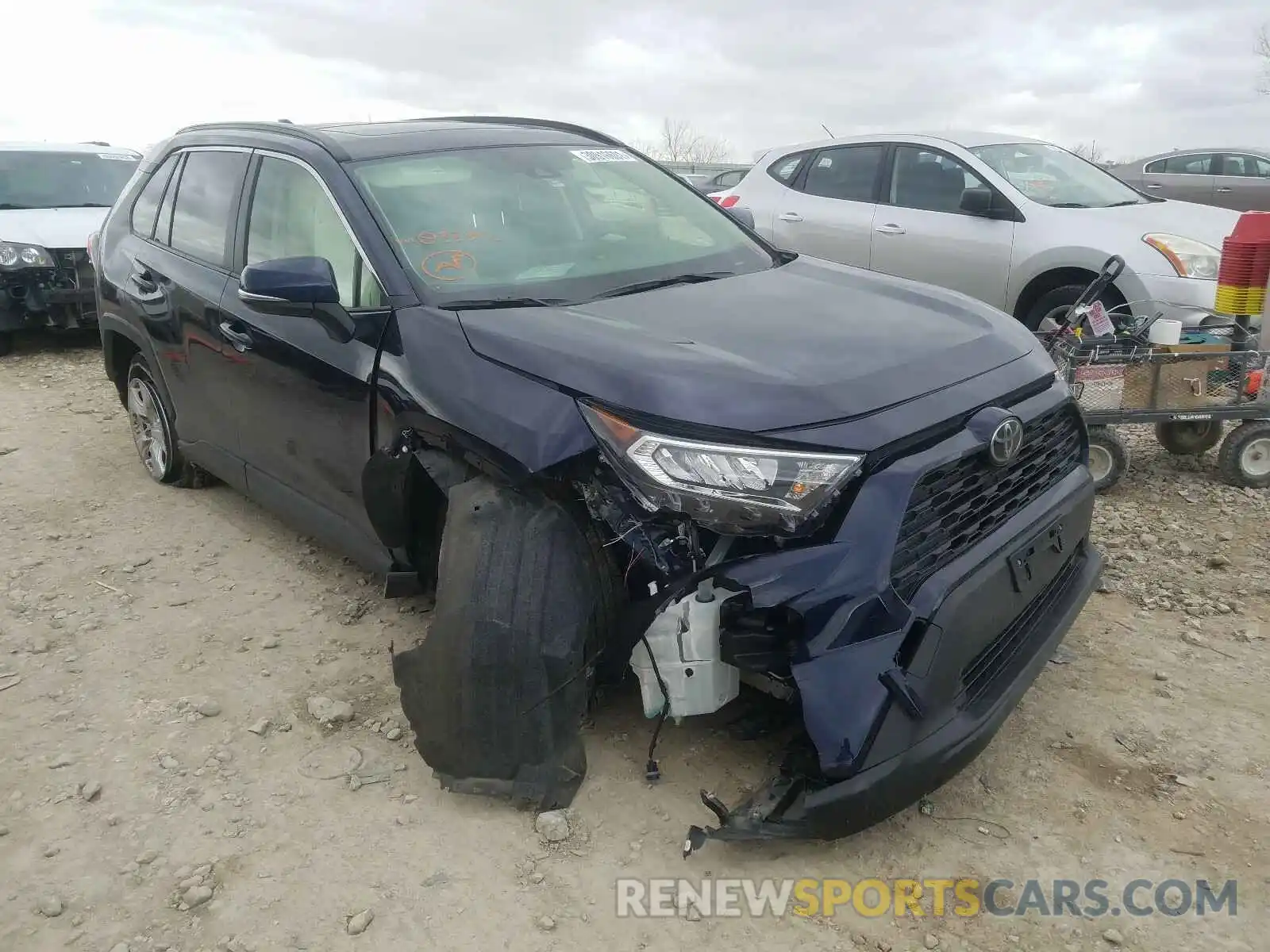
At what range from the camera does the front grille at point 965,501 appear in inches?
92.8

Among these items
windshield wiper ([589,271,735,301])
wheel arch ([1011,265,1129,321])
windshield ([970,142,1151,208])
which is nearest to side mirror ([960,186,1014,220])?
windshield ([970,142,1151,208])

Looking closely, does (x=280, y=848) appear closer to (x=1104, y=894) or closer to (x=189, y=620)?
(x=189, y=620)

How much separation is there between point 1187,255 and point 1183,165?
1039 cm

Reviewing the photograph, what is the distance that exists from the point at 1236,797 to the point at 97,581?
413 cm

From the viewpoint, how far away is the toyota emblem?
253 cm

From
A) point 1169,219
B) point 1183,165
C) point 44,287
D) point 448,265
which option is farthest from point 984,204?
point 1183,165

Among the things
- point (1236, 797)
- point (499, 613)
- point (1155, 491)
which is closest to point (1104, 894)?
point (1236, 797)

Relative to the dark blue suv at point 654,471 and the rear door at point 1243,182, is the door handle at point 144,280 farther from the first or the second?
the rear door at point 1243,182

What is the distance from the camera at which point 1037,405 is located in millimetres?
2854

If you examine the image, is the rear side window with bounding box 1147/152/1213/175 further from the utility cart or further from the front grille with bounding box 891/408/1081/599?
the front grille with bounding box 891/408/1081/599

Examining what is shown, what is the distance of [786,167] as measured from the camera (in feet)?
26.6

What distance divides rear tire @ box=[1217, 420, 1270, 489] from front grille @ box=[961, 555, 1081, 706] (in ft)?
7.89

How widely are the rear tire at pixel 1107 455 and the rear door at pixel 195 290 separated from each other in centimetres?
386

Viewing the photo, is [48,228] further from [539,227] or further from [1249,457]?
[1249,457]
